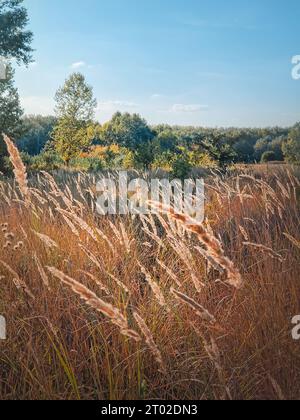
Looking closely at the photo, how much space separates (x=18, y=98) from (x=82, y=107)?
14.5 meters

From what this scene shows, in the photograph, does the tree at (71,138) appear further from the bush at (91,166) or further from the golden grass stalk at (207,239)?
the golden grass stalk at (207,239)

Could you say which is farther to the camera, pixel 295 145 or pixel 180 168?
pixel 295 145

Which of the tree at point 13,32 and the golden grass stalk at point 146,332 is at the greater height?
the tree at point 13,32

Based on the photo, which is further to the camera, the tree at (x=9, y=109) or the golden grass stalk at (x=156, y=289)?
the tree at (x=9, y=109)

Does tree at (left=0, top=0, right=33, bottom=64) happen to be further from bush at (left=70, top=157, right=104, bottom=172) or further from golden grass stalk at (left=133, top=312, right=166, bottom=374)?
golden grass stalk at (left=133, top=312, right=166, bottom=374)

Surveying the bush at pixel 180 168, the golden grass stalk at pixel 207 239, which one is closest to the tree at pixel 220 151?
the bush at pixel 180 168

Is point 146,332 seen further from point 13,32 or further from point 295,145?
point 295,145

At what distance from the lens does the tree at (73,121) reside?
30.0 m

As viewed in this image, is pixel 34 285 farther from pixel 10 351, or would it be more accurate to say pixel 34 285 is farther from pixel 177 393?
pixel 177 393

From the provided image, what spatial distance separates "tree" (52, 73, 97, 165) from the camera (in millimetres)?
29984

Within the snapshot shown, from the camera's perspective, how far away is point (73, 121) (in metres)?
31.0

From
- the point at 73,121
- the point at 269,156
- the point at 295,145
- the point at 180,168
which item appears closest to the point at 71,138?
the point at 73,121

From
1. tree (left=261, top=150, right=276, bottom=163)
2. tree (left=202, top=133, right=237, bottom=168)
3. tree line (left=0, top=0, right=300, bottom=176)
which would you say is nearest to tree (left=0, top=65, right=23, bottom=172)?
tree line (left=0, top=0, right=300, bottom=176)

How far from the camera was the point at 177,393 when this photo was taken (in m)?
1.78
